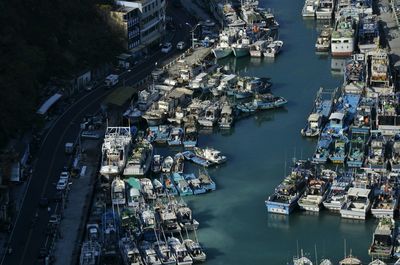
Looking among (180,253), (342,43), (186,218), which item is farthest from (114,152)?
(342,43)

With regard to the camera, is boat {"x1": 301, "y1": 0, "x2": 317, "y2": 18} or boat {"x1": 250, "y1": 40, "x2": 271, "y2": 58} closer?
boat {"x1": 250, "y1": 40, "x2": 271, "y2": 58}

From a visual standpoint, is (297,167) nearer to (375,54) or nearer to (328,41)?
(375,54)

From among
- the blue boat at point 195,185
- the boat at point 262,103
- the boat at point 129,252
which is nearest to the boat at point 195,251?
the boat at point 129,252

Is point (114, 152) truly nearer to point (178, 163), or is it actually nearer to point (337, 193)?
point (178, 163)

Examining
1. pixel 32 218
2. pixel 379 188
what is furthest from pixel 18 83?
pixel 379 188

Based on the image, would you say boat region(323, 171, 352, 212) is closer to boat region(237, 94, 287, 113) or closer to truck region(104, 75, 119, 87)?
boat region(237, 94, 287, 113)

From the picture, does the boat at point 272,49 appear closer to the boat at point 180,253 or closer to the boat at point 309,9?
the boat at point 309,9

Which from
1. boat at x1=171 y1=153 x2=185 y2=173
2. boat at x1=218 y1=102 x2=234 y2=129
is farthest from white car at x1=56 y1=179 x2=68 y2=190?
boat at x1=218 y1=102 x2=234 y2=129
